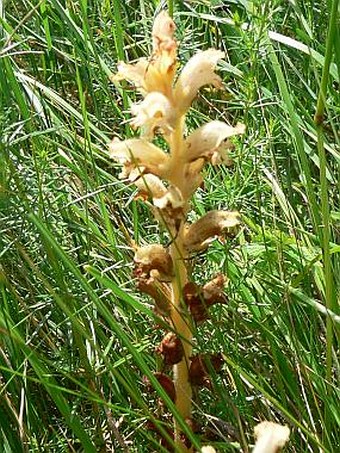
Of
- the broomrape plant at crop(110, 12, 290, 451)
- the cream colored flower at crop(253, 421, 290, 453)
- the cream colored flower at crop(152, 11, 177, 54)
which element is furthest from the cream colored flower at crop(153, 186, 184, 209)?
the cream colored flower at crop(253, 421, 290, 453)

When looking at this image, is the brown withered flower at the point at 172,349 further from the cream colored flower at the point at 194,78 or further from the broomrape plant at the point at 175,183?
the cream colored flower at the point at 194,78

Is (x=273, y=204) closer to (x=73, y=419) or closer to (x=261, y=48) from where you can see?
(x=261, y=48)

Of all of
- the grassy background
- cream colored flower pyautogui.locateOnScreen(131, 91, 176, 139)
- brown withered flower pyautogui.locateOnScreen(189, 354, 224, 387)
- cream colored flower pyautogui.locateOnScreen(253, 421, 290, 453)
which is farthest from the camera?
the grassy background

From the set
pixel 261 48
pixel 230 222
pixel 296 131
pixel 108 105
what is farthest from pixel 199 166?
pixel 108 105

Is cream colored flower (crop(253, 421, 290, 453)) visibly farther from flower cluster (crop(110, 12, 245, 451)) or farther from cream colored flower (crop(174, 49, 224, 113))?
cream colored flower (crop(174, 49, 224, 113))

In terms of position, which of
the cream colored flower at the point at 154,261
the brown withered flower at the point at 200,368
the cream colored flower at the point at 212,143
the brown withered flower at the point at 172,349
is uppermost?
the cream colored flower at the point at 212,143

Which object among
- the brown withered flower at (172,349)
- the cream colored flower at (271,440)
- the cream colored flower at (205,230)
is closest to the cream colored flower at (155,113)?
the cream colored flower at (205,230)

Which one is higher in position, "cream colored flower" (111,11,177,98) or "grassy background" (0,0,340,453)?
"cream colored flower" (111,11,177,98)
